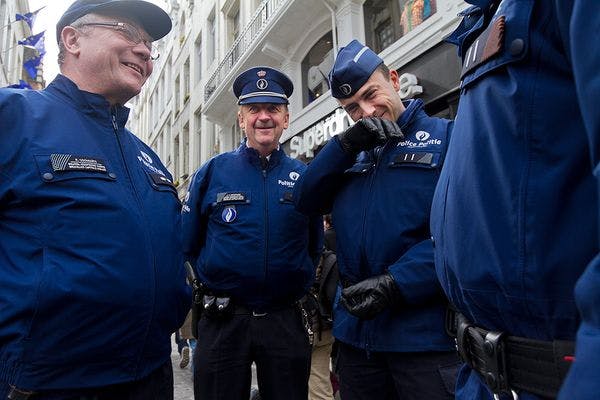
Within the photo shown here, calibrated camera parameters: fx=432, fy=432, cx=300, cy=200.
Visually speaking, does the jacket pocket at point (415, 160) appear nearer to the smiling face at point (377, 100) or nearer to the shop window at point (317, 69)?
the smiling face at point (377, 100)

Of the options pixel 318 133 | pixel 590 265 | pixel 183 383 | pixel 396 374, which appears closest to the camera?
pixel 590 265

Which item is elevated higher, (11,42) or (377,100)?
(11,42)

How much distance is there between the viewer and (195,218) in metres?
2.72

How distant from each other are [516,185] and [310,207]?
137cm

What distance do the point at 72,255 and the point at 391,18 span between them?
7703mm

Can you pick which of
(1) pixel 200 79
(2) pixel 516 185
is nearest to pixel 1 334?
(2) pixel 516 185

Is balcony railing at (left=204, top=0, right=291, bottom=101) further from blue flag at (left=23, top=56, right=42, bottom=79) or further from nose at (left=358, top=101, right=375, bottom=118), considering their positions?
nose at (left=358, top=101, right=375, bottom=118)

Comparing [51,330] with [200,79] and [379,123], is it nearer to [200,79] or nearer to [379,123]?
[379,123]

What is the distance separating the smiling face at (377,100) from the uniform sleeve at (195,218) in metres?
1.17

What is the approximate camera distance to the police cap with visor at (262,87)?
2814 mm

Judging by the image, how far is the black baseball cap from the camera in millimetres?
1761

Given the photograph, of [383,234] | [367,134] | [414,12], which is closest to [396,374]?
[383,234]

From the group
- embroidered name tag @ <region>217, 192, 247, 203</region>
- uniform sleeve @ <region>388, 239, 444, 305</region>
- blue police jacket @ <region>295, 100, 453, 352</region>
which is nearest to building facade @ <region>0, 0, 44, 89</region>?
embroidered name tag @ <region>217, 192, 247, 203</region>

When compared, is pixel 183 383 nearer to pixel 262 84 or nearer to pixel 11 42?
pixel 262 84
